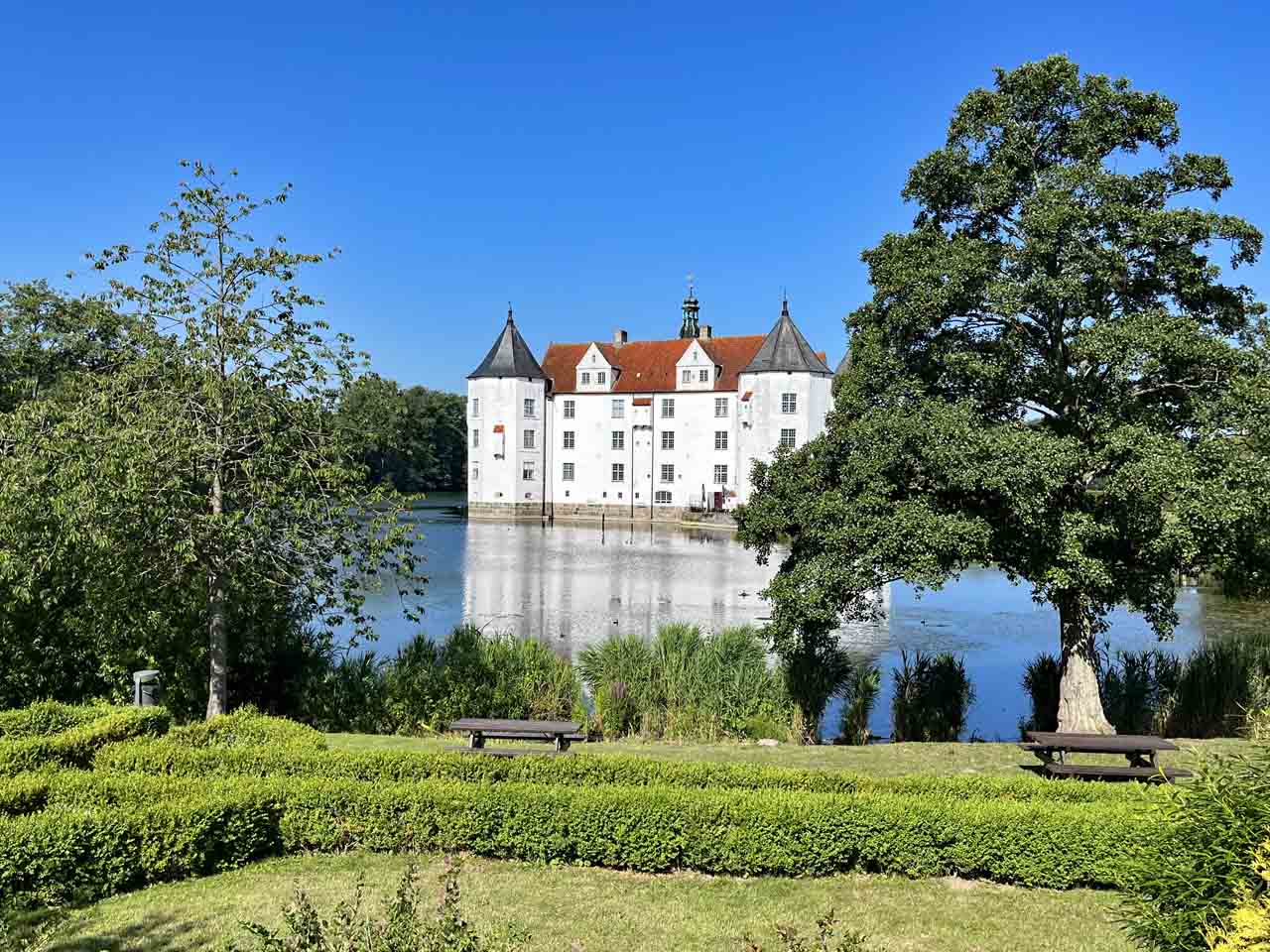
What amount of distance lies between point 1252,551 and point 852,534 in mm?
4768

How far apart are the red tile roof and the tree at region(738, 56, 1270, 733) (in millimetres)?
44005

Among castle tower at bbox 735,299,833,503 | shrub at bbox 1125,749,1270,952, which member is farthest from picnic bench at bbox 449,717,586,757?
→ castle tower at bbox 735,299,833,503

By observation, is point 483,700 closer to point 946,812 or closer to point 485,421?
point 946,812

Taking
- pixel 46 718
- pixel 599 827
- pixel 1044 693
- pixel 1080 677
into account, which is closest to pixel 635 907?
pixel 599 827

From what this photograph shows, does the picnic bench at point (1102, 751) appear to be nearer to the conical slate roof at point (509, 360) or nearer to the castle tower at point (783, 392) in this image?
the castle tower at point (783, 392)

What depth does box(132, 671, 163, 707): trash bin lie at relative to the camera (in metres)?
11.6

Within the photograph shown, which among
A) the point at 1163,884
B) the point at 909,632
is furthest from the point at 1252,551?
the point at 909,632

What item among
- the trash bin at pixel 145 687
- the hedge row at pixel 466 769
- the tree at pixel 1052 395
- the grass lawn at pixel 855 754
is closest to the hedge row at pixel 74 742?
the hedge row at pixel 466 769

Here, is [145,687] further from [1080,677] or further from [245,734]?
[1080,677]

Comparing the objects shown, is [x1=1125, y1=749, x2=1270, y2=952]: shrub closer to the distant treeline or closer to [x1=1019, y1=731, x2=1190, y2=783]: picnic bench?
[x1=1019, y1=731, x2=1190, y2=783]: picnic bench

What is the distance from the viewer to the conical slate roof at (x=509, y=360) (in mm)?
59594

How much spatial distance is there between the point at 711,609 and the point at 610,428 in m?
34.5

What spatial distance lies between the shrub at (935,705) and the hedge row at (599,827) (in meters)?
6.87

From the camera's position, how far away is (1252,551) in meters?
11.1
